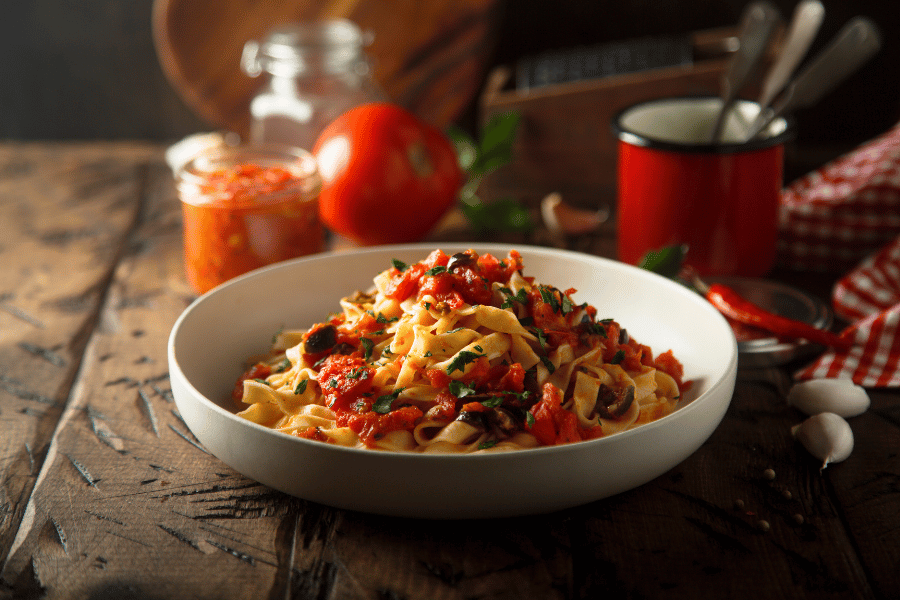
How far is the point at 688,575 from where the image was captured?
4.92 ft

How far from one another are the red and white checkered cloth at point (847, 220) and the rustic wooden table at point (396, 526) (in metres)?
0.94

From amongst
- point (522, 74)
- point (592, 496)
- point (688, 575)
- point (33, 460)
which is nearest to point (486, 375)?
point (592, 496)

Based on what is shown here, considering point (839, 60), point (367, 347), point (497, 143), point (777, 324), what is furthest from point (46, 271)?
point (839, 60)

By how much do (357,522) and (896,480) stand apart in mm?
1204

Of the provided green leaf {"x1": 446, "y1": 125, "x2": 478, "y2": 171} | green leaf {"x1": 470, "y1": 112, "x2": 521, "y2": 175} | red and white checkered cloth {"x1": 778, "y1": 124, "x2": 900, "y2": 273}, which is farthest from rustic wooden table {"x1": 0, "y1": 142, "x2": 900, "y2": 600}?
green leaf {"x1": 446, "y1": 125, "x2": 478, "y2": 171}

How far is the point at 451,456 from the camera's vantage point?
55.5 inches

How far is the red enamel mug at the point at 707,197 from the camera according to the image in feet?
8.69

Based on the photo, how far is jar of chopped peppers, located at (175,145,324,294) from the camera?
2672 millimetres

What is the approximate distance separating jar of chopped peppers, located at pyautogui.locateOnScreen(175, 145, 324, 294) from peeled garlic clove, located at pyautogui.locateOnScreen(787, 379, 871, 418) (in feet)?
5.56

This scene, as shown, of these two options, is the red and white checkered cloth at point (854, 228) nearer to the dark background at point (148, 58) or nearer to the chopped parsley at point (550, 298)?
the chopped parsley at point (550, 298)

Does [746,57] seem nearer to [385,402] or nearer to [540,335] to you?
[540,335]

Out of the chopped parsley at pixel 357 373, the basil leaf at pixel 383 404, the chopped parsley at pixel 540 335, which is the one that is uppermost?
the chopped parsley at pixel 540 335

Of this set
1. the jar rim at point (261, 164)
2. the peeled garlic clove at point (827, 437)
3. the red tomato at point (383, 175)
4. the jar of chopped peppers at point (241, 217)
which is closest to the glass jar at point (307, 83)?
the red tomato at point (383, 175)

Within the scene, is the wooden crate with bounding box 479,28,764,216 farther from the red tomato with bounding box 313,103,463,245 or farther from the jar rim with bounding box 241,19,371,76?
the jar rim with bounding box 241,19,371,76
